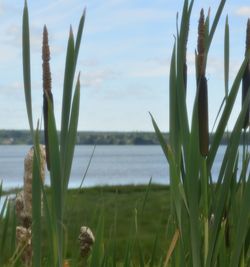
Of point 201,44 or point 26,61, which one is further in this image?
point 201,44

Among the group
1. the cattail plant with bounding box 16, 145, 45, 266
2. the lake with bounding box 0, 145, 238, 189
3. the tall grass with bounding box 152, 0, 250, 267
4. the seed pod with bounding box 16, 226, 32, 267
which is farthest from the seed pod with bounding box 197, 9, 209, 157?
the lake with bounding box 0, 145, 238, 189

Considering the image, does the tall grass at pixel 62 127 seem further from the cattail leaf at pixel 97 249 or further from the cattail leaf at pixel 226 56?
the cattail leaf at pixel 226 56

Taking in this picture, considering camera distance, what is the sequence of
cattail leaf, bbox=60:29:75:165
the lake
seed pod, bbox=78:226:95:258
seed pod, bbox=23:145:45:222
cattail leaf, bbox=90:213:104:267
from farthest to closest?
the lake, seed pod, bbox=78:226:95:258, seed pod, bbox=23:145:45:222, cattail leaf, bbox=90:213:104:267, cattail leaf, bbox=60:29:75:165

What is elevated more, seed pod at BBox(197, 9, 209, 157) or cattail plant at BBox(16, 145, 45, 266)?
seed pod at BBox(197, 9, 209, 157)

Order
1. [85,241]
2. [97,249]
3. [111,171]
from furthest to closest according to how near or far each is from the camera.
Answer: [111,171] → [85,241] → [97,249]

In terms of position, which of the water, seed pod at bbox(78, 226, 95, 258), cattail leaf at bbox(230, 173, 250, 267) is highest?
cattail leaf at bbox(230, 173, 250, 267)

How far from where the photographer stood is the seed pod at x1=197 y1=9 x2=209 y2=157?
1152 millimetres

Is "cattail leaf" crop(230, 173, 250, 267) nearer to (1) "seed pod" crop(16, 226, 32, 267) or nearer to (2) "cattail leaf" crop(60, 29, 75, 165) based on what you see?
(2) "cattail leaf" crop(60, 29, 75, 165)

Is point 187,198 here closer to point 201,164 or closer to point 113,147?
point 201,164

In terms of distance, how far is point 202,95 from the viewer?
117cm

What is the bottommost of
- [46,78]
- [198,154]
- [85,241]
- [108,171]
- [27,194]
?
[108,171]

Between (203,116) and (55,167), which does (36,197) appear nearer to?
(55,167)

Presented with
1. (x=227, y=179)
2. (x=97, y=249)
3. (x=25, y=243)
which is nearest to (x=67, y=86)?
(x=227, y=179)

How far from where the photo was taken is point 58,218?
3.31 ft
